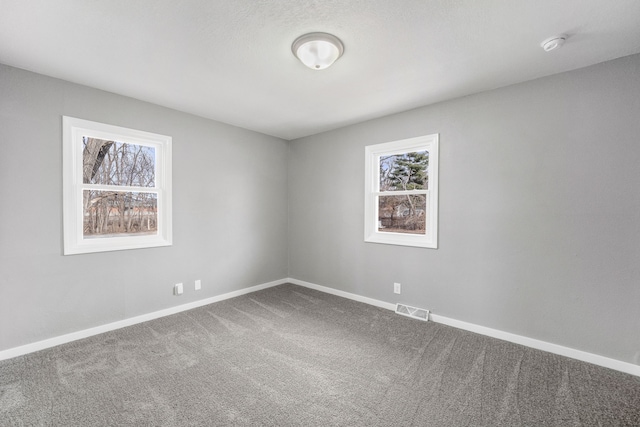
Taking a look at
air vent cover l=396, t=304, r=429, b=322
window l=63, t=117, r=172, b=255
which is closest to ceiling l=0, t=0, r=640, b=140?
window l=63, t=117, r=172, b=255

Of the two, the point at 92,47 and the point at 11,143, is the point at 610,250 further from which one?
the point at 11,143

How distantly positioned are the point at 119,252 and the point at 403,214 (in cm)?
329

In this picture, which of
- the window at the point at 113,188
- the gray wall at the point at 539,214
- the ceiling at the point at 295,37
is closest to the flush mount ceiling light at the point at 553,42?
the ceiling at the point at 295,37

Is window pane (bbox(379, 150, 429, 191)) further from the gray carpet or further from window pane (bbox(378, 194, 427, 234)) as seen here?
the gray carpet

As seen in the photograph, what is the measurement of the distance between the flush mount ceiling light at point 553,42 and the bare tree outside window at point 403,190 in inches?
56.0

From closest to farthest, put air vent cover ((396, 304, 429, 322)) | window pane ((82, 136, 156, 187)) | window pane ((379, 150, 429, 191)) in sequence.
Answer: window pane ((82, 136, 156, 187)) → air vent cover ((396, 304, 429, 322)) → window pane ((379, 150, 429, 191))

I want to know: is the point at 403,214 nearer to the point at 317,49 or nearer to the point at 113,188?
the point at 317,49

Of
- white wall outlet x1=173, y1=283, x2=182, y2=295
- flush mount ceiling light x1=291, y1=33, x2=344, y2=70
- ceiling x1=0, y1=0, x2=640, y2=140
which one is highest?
ceiling x1=0, y1=0, x2=640, y2=140

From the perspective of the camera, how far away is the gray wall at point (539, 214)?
218 cm

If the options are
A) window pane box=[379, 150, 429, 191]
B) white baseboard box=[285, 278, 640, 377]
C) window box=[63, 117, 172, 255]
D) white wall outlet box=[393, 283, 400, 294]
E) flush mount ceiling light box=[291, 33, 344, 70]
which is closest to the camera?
flush mount ceiling light box=[291, 33, 344, 70]

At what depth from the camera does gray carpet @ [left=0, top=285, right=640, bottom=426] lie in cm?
170

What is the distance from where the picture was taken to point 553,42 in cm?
192

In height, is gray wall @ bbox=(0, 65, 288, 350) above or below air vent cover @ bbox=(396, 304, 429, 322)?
above

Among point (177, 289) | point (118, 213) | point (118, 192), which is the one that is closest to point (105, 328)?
point (177, 289)
